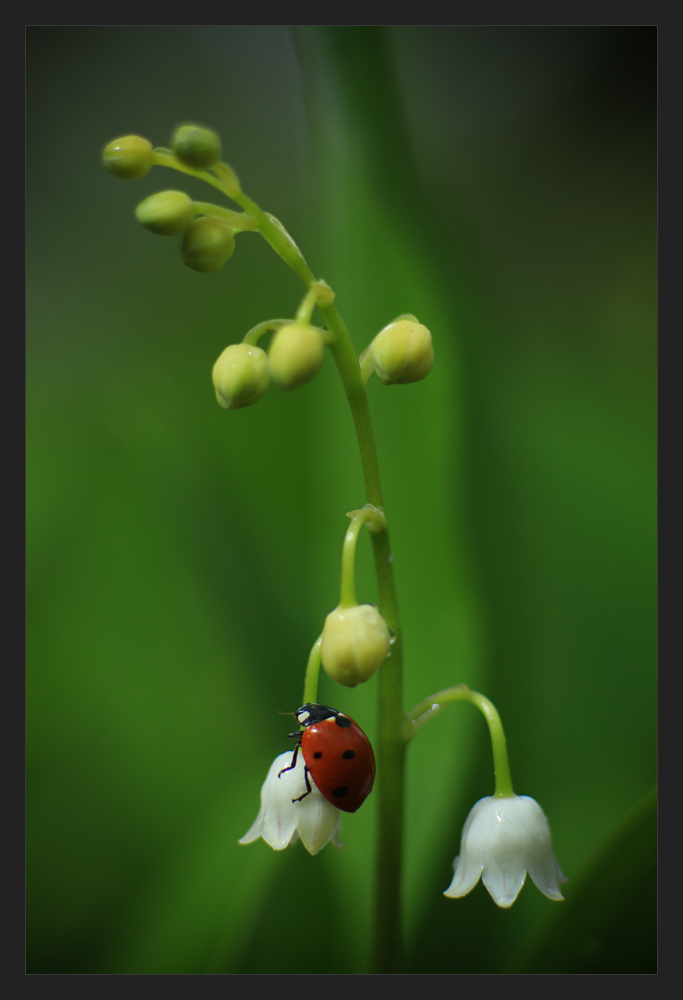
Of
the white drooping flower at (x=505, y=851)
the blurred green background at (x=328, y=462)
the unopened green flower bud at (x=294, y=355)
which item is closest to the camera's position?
the unopened green flower bud at (x=294, y=355)

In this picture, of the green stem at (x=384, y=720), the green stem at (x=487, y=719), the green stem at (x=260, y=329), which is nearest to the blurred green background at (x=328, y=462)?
the green stem at (x=384, y=720)

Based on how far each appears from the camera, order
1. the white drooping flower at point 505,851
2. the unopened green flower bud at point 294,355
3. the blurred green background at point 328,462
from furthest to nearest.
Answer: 1. the blurred green background at point 328,462
2. the white drooping flower at point 505,851
3. the unopened green flower bud at point 294,355

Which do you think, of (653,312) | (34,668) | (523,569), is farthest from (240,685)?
(653,312)

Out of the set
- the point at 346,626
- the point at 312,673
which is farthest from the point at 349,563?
the point at 312,673

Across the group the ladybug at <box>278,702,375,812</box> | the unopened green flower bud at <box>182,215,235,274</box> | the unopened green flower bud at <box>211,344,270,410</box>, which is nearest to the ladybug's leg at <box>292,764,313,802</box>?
the ladybug at <box>278,702,375,812</box>

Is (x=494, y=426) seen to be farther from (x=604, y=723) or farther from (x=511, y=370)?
(x=604, y=723)

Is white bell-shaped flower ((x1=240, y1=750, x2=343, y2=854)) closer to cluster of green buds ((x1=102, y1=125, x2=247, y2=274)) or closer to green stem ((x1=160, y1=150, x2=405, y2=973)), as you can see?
green stem ((x1=160, y1=150, x2=405, y2=973))

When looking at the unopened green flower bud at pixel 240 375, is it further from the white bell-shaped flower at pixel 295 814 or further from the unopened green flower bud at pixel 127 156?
the white bell-shaped flower at pixel 295 814
